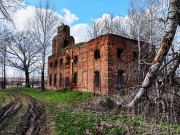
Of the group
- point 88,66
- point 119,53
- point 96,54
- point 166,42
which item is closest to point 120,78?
point 119,53

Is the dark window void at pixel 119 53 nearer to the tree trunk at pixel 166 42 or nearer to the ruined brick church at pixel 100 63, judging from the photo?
the ruined brick church at pixel 100 63

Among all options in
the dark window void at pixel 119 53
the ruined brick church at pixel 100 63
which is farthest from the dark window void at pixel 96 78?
the dark window void at pixel 119 53

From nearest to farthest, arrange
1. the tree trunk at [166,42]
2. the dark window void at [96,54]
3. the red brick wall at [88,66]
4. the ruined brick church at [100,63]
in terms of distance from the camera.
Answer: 1. the tree trunk at [166,42]
2. the ruined brick church at [100,63]
3. the red brick wall at [88,66]
4. the dark window void at [96,54]

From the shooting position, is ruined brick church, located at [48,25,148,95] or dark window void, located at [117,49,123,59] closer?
ruined brick church, located at [48,25,148,95]

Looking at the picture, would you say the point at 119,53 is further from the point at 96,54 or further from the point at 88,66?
the point at 88,66

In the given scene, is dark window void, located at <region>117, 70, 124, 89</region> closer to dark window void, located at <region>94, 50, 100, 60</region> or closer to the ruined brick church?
the ruined brick church

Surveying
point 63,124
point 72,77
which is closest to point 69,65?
point 72,77

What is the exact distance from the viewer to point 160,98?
5.00 meters

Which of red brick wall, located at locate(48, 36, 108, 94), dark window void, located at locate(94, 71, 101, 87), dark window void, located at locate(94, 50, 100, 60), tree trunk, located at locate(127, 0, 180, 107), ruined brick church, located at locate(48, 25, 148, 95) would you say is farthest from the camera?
dark window void, located at locate(94, 50, 100, 60)

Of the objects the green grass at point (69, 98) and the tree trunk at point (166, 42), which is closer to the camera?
the tree trunk at point (166, 42)

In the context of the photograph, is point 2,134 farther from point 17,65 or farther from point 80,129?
point 17,65

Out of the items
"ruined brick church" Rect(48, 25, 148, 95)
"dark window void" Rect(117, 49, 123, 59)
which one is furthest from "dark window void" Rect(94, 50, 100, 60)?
"dark window void" Rect(117, 49, 123, 59)

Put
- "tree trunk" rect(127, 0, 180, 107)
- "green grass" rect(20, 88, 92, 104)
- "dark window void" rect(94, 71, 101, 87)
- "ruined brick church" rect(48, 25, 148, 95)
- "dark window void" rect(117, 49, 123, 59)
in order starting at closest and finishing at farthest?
1. "tree trunk" rect(127, 0, 180, 107)
2. "green grass" rect(20, 88, 92, 104)
3. "ruined brick church" rect(48, 25, 148, 95)
4. "dark window void" rect(117, 49, 123, 59)
5. "dark window void" rect(94, 71, 101, 87)

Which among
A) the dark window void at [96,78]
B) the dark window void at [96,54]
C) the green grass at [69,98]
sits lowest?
the green grass at [69,98]
